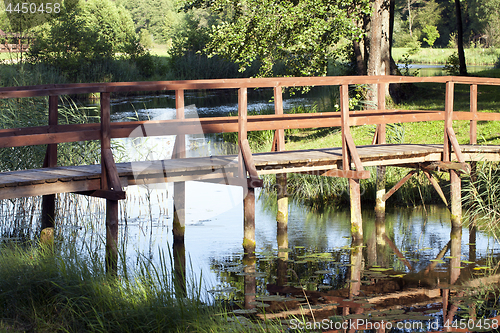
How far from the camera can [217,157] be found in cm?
803

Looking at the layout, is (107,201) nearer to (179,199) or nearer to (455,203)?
(179,199)

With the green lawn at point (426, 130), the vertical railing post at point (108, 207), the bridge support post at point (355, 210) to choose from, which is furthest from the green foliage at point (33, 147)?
the green lawn at point (426, 130)

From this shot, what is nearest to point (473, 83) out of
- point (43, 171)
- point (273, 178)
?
point (273, 178)

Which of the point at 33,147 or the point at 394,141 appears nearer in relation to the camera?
the point at 33,147

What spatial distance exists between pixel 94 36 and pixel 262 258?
3178 centimetres

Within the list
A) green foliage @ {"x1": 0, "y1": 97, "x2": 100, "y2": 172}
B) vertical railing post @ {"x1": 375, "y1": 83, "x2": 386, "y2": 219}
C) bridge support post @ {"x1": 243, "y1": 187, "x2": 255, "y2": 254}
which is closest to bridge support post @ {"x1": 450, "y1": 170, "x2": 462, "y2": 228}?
vertical railing post @ {"x1": 375, "y1": 83, "x2": 386, "y2": 219}

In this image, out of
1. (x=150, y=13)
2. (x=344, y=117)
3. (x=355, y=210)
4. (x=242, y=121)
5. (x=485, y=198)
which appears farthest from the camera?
(x=150, y=13)

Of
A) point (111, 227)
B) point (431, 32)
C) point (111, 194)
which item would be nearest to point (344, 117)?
point (111, 194)

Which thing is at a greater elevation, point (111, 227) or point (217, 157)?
point (217, 157)

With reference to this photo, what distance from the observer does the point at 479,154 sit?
8.97m

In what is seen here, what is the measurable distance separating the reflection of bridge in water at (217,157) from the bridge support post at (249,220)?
0.01 meters

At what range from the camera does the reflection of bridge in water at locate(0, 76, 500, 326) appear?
6.37 metres

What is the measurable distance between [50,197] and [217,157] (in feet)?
7.21

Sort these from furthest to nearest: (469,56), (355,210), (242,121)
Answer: (469,56), (355,210), (242,121)
